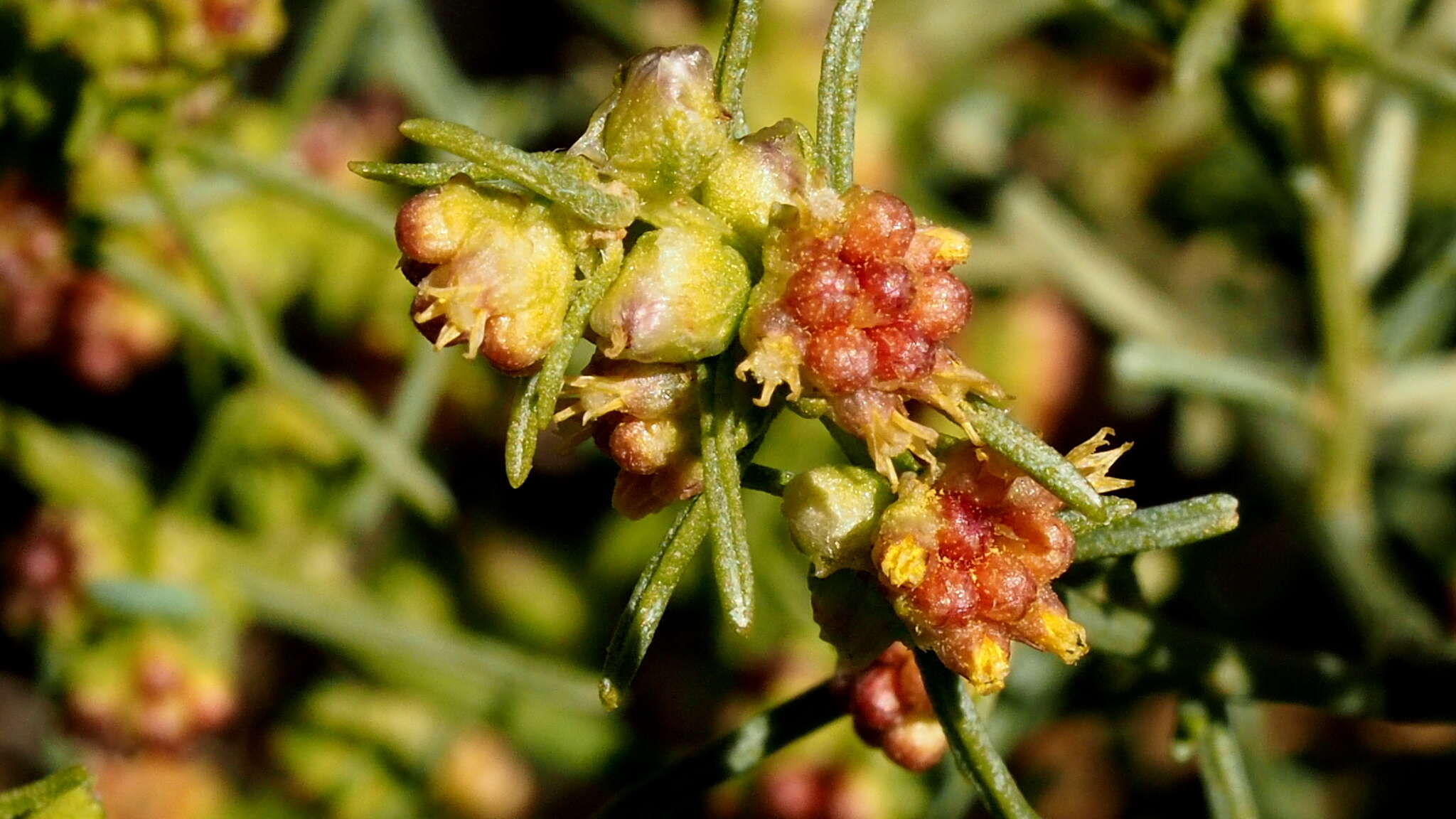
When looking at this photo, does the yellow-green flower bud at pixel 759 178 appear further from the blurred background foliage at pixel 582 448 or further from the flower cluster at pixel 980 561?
the blurred background foliage at pixel 582 448

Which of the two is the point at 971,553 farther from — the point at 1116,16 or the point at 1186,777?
the point at 1186,777

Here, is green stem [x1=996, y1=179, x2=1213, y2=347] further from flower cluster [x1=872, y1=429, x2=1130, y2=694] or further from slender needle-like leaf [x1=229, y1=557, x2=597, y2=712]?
flower cluster [x1=872, y1=429, x2=1130, y2=694]

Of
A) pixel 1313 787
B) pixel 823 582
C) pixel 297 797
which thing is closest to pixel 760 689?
pixel 297 797

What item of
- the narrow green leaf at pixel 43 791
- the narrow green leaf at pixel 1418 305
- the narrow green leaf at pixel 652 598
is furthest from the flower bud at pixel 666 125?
the narrow green leaf at pixel 1418 305

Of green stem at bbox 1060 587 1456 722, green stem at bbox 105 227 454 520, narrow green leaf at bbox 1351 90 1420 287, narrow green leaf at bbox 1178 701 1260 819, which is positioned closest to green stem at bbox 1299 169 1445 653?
narrow green leaf at bbox 1351 90 1420 287

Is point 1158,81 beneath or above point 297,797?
above

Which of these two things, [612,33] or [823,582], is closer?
[823,582]
